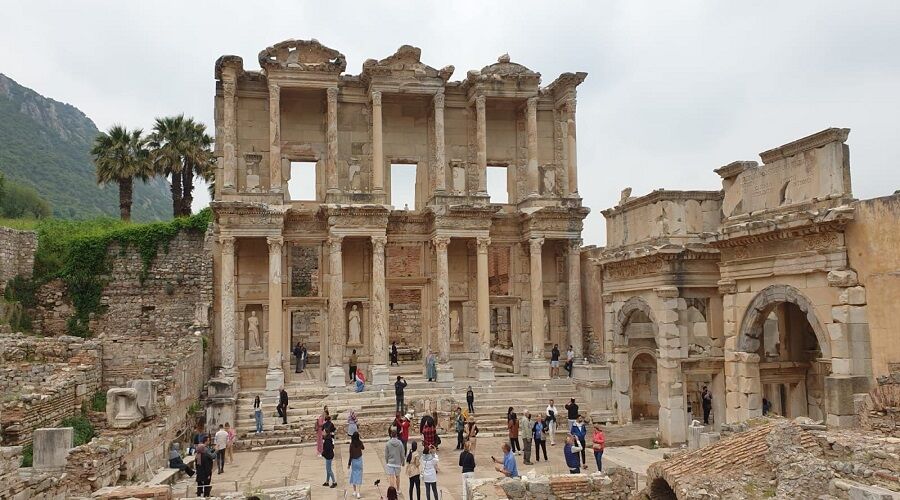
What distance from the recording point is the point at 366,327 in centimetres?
→ 2842

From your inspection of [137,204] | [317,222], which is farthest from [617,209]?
[137,204]

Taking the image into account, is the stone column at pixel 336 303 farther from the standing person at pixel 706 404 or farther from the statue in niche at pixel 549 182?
the standing person at pixel 706 404

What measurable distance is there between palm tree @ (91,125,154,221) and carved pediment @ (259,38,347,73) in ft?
42.4

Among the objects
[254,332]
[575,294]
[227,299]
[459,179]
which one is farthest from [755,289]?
[254,332]

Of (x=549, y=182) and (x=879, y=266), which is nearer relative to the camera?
(x=879, y=266)

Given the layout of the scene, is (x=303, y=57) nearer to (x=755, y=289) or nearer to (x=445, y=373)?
(x=445, y=373)

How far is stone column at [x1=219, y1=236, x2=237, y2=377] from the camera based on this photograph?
24922 millimetres

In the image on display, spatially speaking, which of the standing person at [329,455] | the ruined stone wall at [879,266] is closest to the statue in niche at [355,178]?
A: the standing person at [329,455]

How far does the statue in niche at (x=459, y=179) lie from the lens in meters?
28.4

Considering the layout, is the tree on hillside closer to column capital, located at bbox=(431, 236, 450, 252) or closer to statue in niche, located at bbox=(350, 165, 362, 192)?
statue in niche, located at bbox=(350, 165, 362, 192)

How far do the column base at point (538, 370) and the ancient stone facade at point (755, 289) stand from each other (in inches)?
160

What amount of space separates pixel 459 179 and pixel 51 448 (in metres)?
18.2

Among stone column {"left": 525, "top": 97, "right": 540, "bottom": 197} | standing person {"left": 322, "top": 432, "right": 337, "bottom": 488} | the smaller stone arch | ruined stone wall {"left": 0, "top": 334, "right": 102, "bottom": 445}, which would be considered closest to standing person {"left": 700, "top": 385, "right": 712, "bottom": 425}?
the smaller stone arch

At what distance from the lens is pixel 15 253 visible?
2919cm
